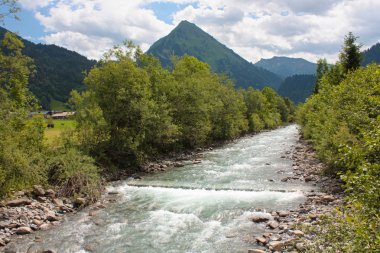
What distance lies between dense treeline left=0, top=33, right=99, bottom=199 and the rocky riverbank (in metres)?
11.4

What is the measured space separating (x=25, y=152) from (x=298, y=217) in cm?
1720

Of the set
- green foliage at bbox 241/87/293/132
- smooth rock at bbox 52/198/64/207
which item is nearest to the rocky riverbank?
smooth rock at bbox 52/198/64/207

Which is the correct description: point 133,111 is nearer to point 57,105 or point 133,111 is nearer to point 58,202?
point 58,202

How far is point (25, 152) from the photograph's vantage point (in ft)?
68.4

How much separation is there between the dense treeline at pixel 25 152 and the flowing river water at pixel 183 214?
9.89 ft

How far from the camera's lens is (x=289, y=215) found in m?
16.2

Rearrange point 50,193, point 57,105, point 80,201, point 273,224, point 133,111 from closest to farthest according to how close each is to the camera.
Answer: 1. point 273,224
2. point 80,201
3. point 50,193
4. point 133,111
5. point 57,105

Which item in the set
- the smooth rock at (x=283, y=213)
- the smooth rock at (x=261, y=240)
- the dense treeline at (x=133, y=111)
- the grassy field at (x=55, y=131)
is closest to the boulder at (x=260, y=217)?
the smooth rock at (x=283, y=213)

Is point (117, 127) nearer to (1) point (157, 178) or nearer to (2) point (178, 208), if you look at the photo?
(1) point (157, 178)

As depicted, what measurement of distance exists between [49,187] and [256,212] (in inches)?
517

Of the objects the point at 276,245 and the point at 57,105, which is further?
the point at 57,105

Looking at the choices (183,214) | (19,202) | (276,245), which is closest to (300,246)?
(276,245)

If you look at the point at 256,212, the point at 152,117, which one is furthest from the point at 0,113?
the point at 256,212

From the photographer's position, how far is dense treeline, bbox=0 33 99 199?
18.0 meters
